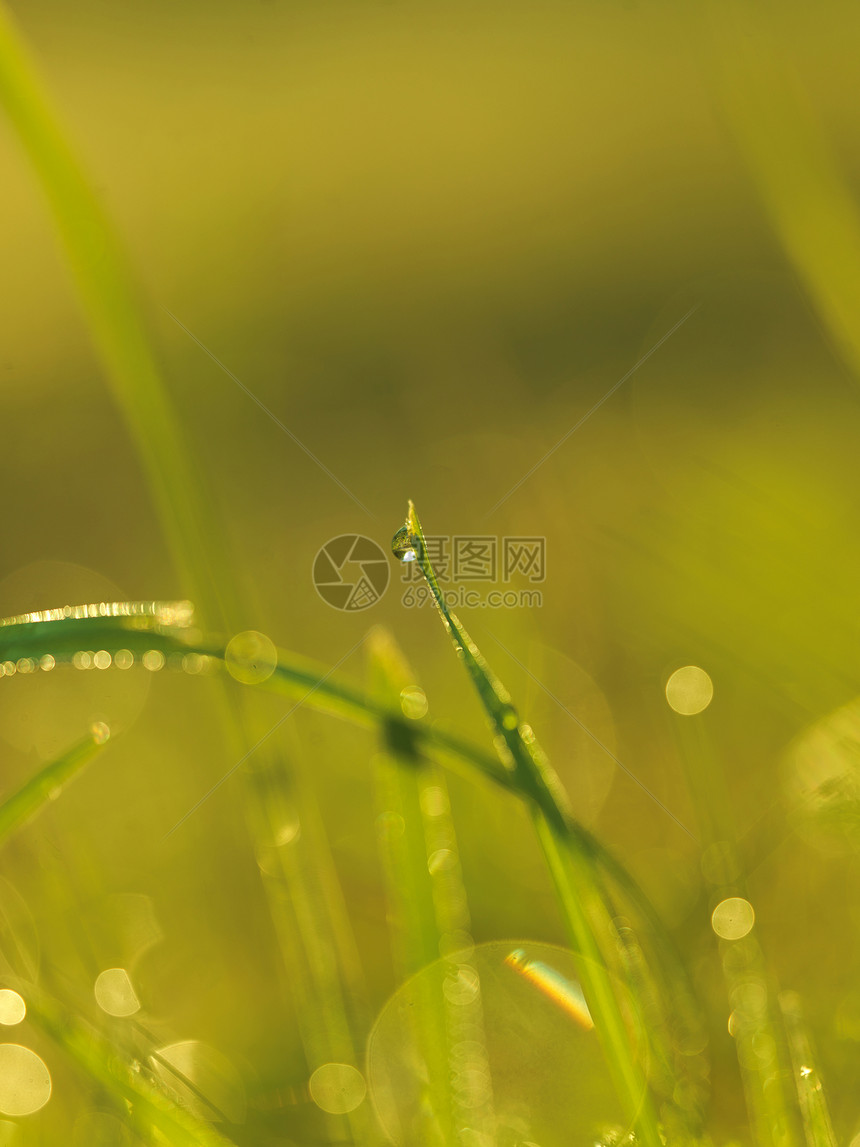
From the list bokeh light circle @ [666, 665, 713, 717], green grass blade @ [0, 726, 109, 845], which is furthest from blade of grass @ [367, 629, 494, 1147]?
bokeh light circle @ [666, 665, 713, 717]

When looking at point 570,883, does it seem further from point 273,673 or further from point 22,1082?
point 22,1082

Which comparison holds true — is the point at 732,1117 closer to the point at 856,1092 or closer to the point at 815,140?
the point at 856,1092

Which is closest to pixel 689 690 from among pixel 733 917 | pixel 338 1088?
pixel 733 917

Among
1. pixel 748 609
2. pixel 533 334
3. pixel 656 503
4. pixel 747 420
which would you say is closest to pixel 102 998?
pixel 748 609

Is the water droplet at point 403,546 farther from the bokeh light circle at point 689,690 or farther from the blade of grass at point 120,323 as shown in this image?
the bokeh light circle at point 689,690

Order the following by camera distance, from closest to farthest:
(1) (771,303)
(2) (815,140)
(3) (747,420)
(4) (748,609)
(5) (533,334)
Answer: (2) (815,140) < (4) (748,609) < (3) (747,420) < (1) (771,303) < (5) (533,334)
